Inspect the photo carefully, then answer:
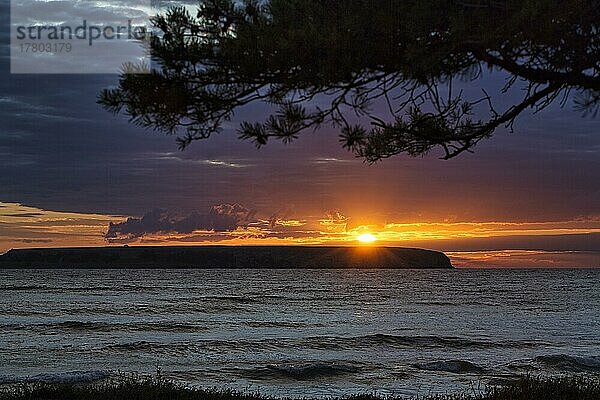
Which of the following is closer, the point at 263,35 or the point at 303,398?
the point at 263,35

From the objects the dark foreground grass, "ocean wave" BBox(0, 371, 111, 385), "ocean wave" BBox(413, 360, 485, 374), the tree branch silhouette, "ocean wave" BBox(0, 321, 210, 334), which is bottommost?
"ocean wave" BBox(0, 321, 210, 334)

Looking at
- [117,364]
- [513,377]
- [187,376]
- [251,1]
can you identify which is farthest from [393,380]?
[251,1]

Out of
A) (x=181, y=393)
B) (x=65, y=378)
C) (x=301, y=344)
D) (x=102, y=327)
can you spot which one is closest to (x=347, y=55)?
(x=181, y=393)

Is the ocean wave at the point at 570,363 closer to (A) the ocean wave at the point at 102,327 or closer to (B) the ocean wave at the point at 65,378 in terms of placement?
(B) the ocean wave at the point at 65,378

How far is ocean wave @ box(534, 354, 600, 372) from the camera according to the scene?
62.3ft

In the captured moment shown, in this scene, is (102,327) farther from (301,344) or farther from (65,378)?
(65,378)

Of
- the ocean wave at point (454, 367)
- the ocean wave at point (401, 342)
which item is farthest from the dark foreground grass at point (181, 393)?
the ocean wave at point (401, 342)

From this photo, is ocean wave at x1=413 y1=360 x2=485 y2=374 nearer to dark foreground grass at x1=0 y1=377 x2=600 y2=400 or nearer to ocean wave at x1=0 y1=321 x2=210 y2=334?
dark foreground grass at x1=0 y1=377 x2=600 y2=400

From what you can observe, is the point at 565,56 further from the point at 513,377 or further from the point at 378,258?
the point at 378,258

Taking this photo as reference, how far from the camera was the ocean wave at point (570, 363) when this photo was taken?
1900 cm

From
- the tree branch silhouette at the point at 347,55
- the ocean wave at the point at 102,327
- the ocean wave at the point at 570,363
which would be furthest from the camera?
the ocean wave at the point at 102,327

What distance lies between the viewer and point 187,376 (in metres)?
18.1

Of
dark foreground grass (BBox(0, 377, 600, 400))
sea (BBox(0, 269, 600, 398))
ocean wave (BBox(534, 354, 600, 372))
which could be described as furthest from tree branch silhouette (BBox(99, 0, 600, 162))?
ocean wave (BBox(534, 354, 600, 372))

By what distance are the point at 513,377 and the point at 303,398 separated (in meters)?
5.96
